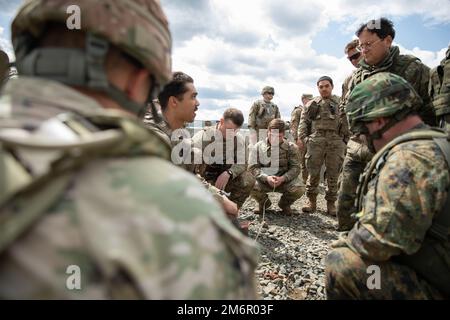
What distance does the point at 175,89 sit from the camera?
149 inches

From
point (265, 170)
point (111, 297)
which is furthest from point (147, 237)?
point (265, 170)

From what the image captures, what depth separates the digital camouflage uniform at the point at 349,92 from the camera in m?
4.03

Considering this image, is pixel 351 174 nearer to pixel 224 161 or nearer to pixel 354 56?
pixel 224 161

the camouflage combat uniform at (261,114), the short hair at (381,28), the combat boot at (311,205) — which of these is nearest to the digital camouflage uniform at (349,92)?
the short hair at (381,28)

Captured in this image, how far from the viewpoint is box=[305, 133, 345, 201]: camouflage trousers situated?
6887 mm

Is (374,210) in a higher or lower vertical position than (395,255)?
higher

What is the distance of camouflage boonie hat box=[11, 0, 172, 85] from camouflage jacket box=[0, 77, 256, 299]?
240 mm

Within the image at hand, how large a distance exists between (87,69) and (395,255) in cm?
230

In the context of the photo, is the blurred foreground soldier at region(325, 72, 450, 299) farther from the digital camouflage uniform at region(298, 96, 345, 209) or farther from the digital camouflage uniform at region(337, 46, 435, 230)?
the digital camouflage uniform at region(298, 96, 345, 209)

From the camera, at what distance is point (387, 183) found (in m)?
2.20

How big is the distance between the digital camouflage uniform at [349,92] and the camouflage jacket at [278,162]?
81.6 inches

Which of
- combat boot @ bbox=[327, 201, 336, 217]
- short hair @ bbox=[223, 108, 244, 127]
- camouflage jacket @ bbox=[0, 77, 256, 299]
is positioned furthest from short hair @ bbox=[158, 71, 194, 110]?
combat boot @ bbox=[327, 201, 336, 217]

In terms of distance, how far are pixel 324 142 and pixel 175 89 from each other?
4.26m

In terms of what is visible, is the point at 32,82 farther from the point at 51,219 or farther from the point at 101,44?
the point at 51,219
